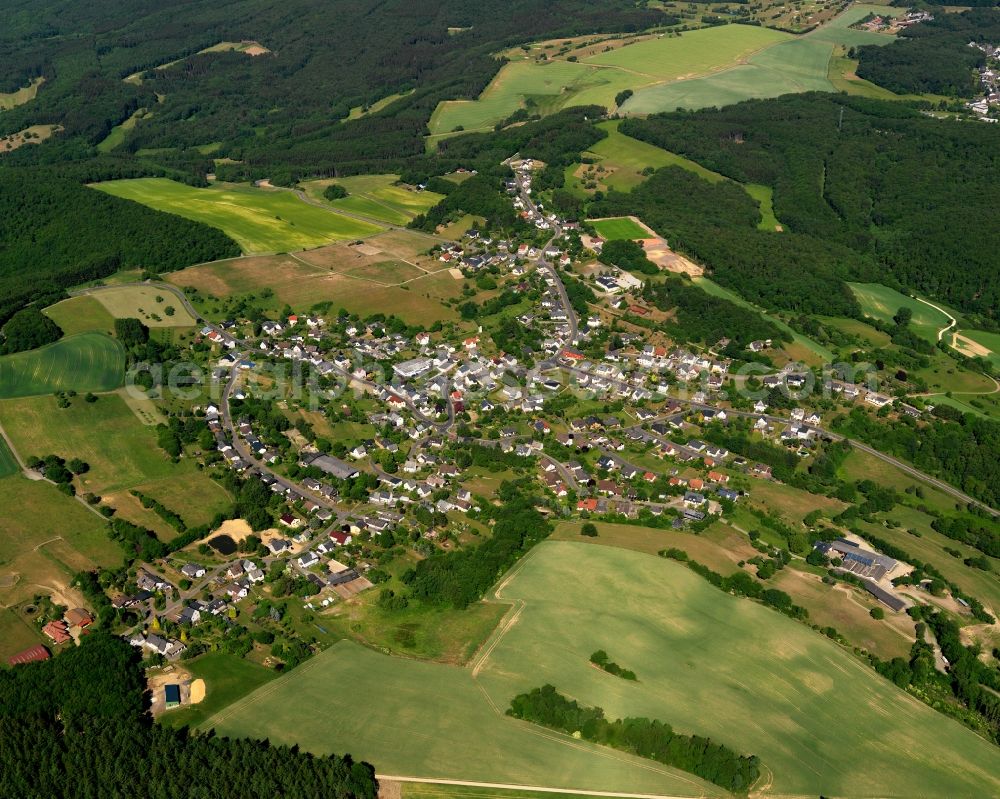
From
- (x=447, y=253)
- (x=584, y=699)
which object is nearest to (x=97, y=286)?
(x=447, y=253)

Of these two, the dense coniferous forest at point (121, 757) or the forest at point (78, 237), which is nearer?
the dense coniferous forest at point (121, 757)

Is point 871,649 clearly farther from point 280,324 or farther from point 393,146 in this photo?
point 393,146

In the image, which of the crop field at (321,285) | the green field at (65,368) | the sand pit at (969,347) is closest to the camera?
the green field at (65,368)

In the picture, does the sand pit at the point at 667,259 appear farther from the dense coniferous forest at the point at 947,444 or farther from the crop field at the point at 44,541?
the crop field at the point at 44,541

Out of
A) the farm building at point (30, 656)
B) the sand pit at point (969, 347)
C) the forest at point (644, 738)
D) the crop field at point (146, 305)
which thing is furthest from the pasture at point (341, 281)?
the forest at point (644, 738)

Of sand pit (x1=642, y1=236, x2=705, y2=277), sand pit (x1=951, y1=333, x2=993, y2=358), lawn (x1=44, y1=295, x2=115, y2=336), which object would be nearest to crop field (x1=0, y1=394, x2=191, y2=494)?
lawn (x1=44, y1=295, x2=115, y2=336)

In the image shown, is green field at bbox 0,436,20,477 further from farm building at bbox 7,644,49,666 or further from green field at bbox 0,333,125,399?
farm building at bbox 7,644,49,666

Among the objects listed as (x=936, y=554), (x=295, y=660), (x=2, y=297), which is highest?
(x=2, y=297)
